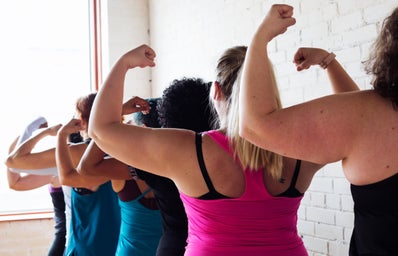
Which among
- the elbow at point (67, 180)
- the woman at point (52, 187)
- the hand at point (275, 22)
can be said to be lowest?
the woman at point (52, 187)

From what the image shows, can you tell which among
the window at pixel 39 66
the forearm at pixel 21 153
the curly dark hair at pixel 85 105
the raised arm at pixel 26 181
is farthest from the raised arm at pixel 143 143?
the window at pixel 39 66

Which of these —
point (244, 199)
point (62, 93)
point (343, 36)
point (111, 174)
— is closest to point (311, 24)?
point (343, 36)

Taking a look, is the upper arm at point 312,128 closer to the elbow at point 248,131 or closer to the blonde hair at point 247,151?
the elbow at point 248,131

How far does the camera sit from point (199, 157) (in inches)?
46.0

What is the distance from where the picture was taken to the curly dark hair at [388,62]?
95cm

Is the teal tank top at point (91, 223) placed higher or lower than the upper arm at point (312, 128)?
lower

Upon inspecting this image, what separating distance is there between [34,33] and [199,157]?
158 inches

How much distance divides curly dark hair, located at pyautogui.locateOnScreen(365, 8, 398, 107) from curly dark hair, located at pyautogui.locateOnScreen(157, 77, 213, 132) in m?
0.72

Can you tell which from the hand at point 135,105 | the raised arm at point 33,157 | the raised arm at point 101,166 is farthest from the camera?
the raised arm at point 33,157

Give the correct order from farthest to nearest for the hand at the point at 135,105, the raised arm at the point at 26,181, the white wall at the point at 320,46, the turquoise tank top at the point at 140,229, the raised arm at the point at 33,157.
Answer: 1. the raised arm at the point at 26,181
2. the raised arm at the point at 33,157
3. the white wall at the point at 320,46
4. the turquoise tank top at the point at 140,229
5. the hand at the point at 135,105

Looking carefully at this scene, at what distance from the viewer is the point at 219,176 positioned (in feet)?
3.84

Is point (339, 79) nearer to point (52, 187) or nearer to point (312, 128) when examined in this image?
point (312, 128)

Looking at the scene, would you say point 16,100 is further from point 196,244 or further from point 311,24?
point 196,244

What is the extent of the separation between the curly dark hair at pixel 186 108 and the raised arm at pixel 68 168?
23.0 inches
